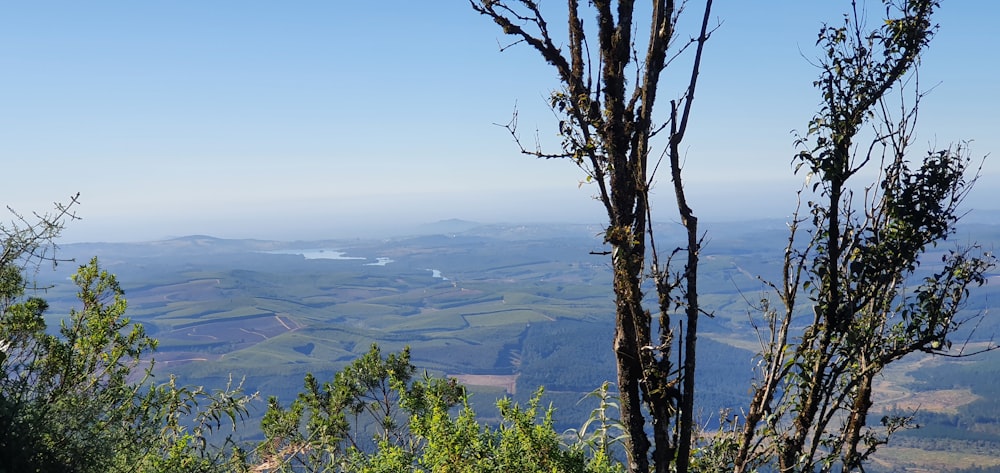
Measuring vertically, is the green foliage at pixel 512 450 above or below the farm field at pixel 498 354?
above

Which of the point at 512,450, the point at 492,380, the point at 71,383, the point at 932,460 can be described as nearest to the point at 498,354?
the point at 492,380

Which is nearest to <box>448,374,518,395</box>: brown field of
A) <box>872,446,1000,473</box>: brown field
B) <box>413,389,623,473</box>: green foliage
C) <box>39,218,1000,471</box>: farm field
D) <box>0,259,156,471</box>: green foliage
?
<box>39,218,1000,471</box>: farm field

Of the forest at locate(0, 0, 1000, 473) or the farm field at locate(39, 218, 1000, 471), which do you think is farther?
the farm field at locate(39, 218, 1000, 471)

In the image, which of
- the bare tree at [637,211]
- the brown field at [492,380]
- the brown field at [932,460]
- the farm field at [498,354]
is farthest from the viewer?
the brown field at [492,380]

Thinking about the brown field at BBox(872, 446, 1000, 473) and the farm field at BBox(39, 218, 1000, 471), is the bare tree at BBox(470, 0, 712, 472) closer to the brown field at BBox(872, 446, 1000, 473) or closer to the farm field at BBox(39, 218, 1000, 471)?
the brown field at BBox(872, 446, 1000, 473)

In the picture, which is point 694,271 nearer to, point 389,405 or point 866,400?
point 866,400

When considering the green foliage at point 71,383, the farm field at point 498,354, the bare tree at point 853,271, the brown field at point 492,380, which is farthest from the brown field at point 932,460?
the green foliage at point 71,383

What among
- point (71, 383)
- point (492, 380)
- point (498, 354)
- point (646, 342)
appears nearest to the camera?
point (646, 342)

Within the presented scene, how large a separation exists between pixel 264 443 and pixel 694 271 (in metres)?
3.11

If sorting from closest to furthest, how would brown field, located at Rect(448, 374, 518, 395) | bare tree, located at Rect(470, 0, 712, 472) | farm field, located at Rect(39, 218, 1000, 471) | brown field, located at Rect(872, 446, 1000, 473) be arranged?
bare tree, located at Rect(470, 0, 712, 472), brown field, located at Rect(872, 446, 1000, 473), farm field, located at Rect(39, 218, 1000, 471), brown field, located at Rect(448, 374, 518, 395)

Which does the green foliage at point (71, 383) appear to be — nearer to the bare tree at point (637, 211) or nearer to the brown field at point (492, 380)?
the bare tree at point (637, 211)

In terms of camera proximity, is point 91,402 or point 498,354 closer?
point 91,402

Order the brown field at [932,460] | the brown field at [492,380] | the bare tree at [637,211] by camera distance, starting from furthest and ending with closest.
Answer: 1. the brown field at [492,380]
2. the brown field at [932,460]
3. the bare tree at [637,211]

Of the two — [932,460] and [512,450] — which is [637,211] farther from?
[932,460]
